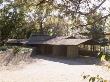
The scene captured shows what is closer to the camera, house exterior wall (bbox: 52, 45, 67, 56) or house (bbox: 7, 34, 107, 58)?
house (bbox: 7, 34, 107, 58)

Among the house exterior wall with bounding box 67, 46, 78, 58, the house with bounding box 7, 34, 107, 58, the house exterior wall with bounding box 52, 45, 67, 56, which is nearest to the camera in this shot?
the house exterior wall with bounding box 67, 46, 78, 58

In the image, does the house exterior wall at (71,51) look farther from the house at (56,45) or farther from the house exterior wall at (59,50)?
the house exterior wall at (59,50)

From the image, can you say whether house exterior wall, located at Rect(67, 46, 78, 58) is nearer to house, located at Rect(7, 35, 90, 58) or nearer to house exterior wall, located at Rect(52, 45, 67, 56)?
house, located at Rect(7, 35, 90, 58)

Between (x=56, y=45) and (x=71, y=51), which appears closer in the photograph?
(x=71, y=51)

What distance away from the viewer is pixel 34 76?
2330 centimetres

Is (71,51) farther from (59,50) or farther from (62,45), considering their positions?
(59,50)

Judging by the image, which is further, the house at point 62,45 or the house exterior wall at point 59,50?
the house exterior wall at point 59,50

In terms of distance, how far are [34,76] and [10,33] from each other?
114ft

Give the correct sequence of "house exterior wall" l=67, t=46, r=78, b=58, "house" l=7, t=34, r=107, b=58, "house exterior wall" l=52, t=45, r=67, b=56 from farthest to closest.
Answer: "house exterior wall" l=52, t=45, r=67, b=56
"house" l=7, t=34, r=107, b=58
"house exterior wall" l=67, t=46, r=78, b=58

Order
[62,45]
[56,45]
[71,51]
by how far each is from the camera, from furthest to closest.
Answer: [56,45]
[62,45]
[71,51]

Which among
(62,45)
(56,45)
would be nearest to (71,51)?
(62,45)

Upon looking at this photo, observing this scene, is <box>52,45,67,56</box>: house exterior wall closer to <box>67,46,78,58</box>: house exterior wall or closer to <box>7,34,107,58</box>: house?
<box>7,34,107,58</box>: house

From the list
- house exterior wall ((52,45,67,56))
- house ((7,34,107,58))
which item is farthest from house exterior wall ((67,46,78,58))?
house exterior wall ((52,45,67,56))

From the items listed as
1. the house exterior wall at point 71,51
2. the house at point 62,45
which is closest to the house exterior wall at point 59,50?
the house at point 62,45
